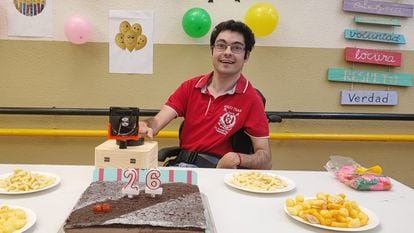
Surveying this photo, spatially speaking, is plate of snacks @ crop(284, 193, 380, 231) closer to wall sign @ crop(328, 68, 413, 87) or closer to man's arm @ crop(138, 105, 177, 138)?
man's arm @ crop(138, 105, 177, 138)

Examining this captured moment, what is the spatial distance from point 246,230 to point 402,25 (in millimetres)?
2241

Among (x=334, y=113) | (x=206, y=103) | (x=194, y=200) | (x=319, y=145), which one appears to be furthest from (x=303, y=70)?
(x=194, y=200)

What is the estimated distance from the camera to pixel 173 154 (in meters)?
1.92

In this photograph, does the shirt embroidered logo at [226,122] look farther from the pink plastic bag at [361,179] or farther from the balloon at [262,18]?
the balloon at [262,18]

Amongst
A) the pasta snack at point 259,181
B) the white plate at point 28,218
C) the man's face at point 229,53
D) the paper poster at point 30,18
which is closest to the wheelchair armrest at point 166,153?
the man's face at point 229,53

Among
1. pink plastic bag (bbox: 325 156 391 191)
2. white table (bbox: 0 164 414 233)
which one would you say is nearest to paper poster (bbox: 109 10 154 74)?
white table (bbox: 0 164 414 233)

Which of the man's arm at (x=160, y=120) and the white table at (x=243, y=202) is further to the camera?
the man's arm at (x=160, y=120)

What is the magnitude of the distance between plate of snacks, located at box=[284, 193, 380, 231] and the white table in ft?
0.07

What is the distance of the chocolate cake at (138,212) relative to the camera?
0.83 metres

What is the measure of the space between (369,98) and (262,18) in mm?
974

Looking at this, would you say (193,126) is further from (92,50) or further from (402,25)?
(402,25)

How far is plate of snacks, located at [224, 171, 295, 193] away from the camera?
4.13ft

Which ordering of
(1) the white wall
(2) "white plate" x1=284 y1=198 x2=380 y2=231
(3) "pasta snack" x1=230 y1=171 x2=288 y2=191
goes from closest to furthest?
(2) "white plate" x1=284 y1=198 x2=380 y2=231
(3) "pasta snack" x1=230 y1=171 x2=288 y2=191
(1) the white wall

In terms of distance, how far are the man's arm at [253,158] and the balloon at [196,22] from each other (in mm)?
860
